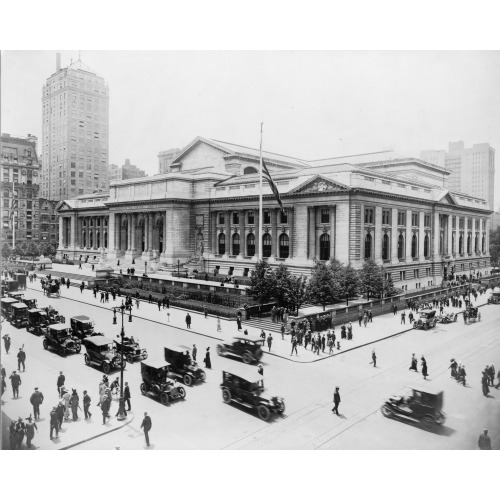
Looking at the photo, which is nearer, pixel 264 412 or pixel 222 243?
pixel 264 412

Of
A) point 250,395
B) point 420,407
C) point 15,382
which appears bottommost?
point 420,407

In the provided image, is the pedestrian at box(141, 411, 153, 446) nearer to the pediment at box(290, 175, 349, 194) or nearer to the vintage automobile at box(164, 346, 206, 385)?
the vintage automobile at box(164, 346, 206, 385)

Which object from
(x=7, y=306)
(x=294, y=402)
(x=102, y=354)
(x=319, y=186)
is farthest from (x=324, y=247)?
(x=7, y=306)

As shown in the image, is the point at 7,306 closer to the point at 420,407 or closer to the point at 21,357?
the point at 21,357

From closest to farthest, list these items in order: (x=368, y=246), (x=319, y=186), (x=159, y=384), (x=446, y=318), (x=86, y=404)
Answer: (x=86, y=404), (x=159, y=384), (x=446, y=318), (x=368, y=246), (x=319, y=186)

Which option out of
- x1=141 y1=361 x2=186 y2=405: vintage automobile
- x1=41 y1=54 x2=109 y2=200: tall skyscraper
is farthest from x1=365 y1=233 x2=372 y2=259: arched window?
x1=141 y1=361 x2=186 y2=405: vintage automobile

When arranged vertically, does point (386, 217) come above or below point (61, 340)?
above

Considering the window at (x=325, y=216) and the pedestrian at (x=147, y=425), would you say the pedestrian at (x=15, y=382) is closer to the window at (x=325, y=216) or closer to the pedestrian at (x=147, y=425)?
the pedestrian at (x=147, y=425)

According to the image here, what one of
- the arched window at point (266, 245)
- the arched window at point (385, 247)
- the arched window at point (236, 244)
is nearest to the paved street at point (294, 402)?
the arched window at point (385, 247)
